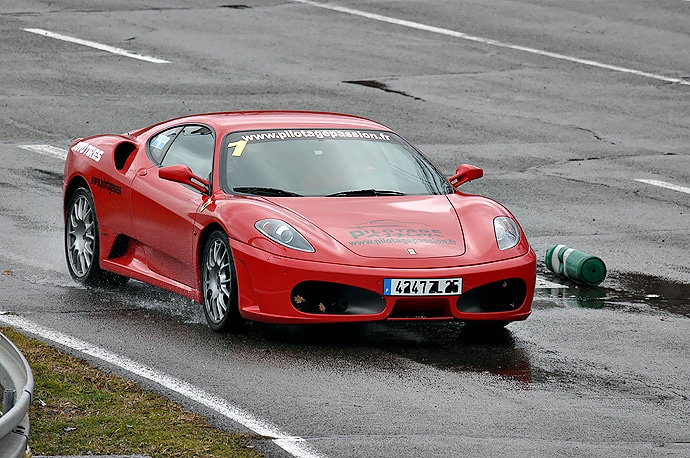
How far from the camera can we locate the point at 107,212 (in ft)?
34.1

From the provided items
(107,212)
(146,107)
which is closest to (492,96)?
(146,107)

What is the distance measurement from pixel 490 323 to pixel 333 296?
1.14m

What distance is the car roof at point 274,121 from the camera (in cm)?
994

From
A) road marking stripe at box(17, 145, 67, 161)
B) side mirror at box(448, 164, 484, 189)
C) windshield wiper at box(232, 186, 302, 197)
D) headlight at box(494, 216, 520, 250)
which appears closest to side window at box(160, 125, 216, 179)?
windshield wiper at box(232, 186, 302, 197)

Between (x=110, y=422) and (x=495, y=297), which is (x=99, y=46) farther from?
(x=110, y=422)

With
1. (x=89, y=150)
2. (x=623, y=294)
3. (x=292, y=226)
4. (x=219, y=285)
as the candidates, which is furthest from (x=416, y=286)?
(x=89, y=150)

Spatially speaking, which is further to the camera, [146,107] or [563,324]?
[146,107]

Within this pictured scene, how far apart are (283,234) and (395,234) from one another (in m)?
0.68

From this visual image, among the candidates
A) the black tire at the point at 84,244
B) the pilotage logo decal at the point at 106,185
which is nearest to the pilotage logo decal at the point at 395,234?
the pilotage logo decal at the point at 106,185

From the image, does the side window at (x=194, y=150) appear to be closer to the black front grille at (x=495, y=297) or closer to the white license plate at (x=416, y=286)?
the white license plate at (x=416, y=286)

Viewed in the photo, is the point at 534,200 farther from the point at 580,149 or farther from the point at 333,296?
the point at 333,296

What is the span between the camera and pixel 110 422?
22.2 ft

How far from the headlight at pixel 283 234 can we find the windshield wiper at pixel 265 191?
52 cm

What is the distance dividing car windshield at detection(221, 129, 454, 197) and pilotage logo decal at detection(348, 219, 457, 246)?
22.1 inches
